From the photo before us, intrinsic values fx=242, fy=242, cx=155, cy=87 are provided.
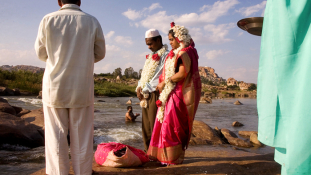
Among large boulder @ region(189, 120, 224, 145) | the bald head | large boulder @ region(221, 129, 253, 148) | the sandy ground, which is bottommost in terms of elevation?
large boulder @ region(221, 129, 253, 148)

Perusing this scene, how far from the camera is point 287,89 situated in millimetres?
1764

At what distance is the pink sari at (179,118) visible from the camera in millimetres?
3549

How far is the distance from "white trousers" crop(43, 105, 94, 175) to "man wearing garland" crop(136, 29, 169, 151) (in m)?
1.57

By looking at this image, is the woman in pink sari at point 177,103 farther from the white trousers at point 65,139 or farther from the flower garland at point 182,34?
the white trousers at point 65,139

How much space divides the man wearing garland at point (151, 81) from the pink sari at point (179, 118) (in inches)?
17.4

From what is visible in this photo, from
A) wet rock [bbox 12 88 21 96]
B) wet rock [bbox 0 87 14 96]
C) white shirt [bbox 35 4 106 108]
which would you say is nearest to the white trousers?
white shirt [bbox 35 4 106 108]

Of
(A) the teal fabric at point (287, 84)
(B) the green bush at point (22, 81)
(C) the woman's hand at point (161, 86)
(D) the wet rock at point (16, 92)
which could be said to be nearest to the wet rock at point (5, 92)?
(D) the wet rock at point (16, 92)

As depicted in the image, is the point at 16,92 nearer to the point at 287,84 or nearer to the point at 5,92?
the point at 5,92

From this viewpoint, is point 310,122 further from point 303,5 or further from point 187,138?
point 187,138

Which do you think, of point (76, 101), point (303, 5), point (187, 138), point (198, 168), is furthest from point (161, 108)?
point (303, 5)

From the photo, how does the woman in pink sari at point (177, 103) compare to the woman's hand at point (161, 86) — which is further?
the woman's hand at point (161, 86)

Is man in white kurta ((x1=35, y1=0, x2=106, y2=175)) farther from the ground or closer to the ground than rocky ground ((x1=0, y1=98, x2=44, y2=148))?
farther from the ground

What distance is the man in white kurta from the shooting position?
249 cm

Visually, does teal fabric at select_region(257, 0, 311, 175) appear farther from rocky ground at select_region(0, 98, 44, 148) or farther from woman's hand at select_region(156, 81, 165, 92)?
rocky ground at select_region(0, 98, 44, 148)
